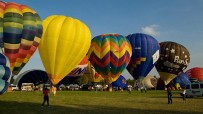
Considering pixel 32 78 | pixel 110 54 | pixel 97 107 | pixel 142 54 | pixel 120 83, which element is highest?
pixel 142 54

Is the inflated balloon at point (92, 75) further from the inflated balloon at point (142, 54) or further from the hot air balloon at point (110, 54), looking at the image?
the hot air balloon at point (110, 54)

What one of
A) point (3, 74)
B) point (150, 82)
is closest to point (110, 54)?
point (3, 74)

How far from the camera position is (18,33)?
3534 centimetres

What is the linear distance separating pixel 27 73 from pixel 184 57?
4295 cm

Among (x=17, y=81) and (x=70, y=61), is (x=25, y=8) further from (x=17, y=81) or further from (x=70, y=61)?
(x=17, y=81)

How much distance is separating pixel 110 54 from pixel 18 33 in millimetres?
21023

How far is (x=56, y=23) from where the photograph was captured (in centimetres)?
4150

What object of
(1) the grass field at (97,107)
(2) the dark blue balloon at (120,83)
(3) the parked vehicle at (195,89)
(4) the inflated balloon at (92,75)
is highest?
(4) the inflated balloon at (92,75)

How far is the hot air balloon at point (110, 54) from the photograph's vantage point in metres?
53.2

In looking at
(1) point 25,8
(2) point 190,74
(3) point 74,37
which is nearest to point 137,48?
(3) point 74,37

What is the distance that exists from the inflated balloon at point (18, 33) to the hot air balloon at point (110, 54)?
57.3 ft

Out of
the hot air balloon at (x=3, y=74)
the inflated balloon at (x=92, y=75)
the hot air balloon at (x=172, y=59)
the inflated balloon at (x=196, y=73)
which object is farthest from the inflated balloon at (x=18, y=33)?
the inflated balloon at (x=196, y=73)

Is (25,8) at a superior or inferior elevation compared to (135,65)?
superior

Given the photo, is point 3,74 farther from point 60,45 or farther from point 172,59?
point 172,59
